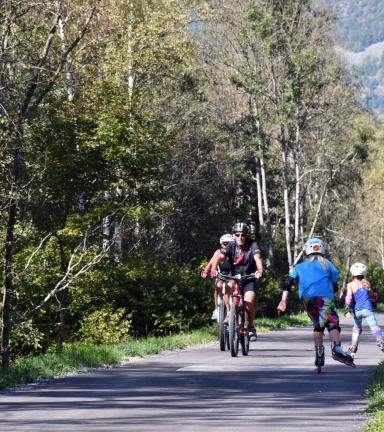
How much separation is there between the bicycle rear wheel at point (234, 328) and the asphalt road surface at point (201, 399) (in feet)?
1.14

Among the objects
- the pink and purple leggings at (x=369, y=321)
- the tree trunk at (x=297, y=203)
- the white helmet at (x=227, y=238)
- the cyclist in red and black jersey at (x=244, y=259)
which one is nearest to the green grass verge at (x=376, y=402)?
the pink and purple leggings at (x=369, y=321)

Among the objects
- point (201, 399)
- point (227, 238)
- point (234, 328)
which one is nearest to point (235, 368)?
point (234, 328)

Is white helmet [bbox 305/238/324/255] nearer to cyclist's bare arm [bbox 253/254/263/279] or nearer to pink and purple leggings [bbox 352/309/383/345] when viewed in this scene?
cyclist's bare arm [bbox 253/254/263/279]

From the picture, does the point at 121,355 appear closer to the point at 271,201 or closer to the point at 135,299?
the point at 135,299

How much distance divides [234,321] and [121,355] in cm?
180

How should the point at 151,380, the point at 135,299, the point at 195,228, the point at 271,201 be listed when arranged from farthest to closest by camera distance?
the point at 271,201, the point at 195,228, the point at 135,299, the point at 151,380

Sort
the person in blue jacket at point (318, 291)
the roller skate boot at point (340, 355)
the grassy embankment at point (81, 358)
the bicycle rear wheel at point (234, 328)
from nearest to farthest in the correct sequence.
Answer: the grassy embankment at point (81, 358), the roller skate boot at point (340, 355), the person in blue jacket at point (318, 291), the bicycle rear wheel at point (234, 328)

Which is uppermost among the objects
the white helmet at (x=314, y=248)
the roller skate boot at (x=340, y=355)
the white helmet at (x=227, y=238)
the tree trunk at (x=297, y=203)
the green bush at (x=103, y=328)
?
the tree trunk at (x=297, y=203)

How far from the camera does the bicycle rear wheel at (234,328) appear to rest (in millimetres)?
11828

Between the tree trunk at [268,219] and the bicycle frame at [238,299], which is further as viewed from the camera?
the tree trunk at [268,219]

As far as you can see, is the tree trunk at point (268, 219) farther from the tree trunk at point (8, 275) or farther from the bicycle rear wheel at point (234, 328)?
the bicycle rear wheel at point (234, 328)

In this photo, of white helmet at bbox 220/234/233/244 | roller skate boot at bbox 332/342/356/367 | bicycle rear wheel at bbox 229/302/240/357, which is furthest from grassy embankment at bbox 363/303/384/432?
white helmet at bbox 220/234/233/244

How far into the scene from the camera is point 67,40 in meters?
30.7

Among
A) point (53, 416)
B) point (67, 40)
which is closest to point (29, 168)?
point (53, 416)
